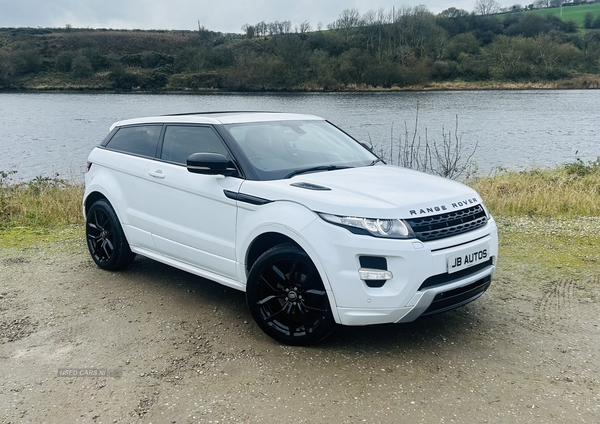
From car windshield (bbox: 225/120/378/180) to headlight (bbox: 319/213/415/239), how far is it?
900mm

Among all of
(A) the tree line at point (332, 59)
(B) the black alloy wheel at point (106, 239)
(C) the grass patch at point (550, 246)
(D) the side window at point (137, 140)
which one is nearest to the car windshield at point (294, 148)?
(D) the side window at point (137, 140)

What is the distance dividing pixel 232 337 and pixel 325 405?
1.19 metres

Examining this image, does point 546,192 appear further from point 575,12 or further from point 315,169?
point 575,12

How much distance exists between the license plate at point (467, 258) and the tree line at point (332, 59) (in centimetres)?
6278

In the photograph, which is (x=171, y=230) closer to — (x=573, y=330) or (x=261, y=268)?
(x=261, y=268)

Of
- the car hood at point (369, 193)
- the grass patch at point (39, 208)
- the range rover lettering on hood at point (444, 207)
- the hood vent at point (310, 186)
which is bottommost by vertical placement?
the grass patch at point (39, 208)

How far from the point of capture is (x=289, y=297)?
389cm

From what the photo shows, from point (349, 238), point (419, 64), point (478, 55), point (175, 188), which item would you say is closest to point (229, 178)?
point (175, 188)

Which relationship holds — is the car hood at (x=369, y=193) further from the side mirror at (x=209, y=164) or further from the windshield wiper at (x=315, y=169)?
the side mirror at (x=209, y=164)

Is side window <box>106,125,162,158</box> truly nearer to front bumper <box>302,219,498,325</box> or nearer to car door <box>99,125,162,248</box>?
car door <box>99,125,162,248</box>

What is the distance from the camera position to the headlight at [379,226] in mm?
3518

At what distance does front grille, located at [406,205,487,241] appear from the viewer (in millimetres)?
3576

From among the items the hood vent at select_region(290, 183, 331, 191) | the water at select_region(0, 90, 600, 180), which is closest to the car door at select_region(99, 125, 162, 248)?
the hood vent at select_region(290, 183, 331, 191)

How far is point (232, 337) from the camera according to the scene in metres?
4.19
